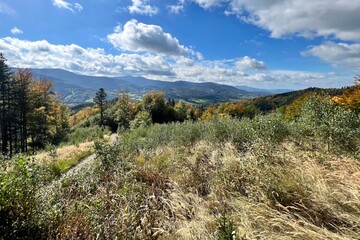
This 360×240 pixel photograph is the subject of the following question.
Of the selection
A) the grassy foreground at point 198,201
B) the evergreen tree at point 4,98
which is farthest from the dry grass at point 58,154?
the evergreen tree at point 4,98

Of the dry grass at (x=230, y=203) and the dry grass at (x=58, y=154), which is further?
the dry grass at (x=58, y=154)

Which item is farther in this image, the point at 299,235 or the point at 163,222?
the point at 163,222

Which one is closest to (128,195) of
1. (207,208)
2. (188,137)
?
(207,208)

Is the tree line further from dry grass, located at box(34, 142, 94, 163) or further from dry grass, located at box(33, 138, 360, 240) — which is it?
dry grass, located at box(33, 138, 360, 240)

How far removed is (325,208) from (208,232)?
1620 millimetres

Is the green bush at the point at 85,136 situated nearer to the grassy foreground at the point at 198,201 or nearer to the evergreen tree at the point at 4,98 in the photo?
the evergreen tree at the point at 4,98

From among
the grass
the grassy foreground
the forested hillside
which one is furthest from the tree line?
the grassy foreground

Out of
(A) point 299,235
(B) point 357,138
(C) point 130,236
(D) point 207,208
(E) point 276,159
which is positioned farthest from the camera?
(B) point 357,138

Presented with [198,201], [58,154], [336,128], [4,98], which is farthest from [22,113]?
[336,128]

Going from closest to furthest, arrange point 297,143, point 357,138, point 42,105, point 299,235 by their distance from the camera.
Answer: point 299,235 → point 357,138 → point 297,143 → point 42,105

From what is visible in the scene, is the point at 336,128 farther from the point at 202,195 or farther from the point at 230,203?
the point at 230,203

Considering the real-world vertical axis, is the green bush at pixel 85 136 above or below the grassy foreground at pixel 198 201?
below

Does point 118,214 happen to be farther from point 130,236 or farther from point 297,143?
point 297,143

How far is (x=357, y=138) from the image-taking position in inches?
295
